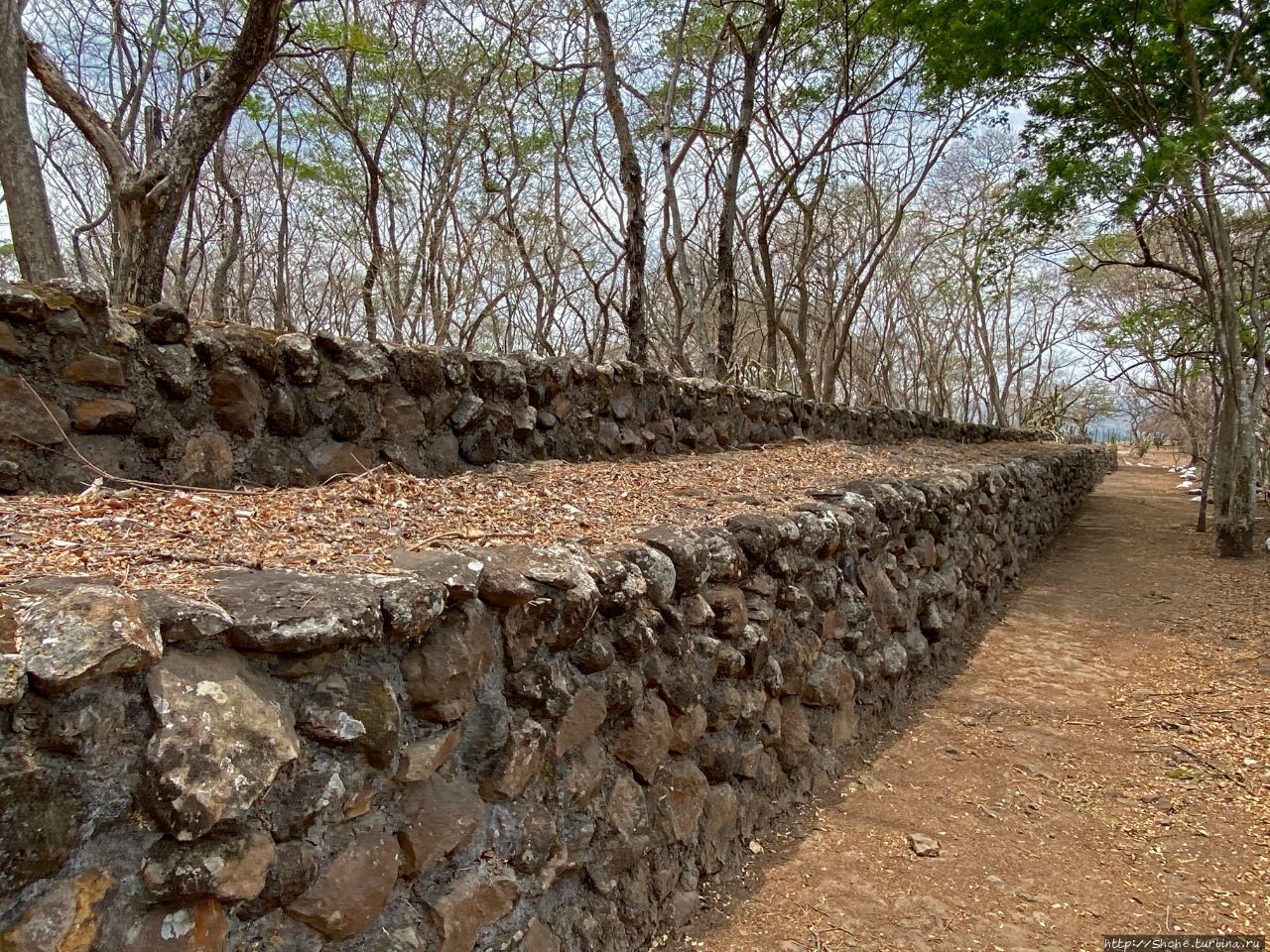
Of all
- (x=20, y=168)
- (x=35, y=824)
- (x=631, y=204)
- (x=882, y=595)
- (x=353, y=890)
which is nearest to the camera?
(x=35, y=824)

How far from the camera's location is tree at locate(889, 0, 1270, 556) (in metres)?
6.47

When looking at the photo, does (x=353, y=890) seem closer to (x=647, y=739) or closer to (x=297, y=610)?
(x=297, y=610)

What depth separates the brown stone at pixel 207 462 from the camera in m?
2.46

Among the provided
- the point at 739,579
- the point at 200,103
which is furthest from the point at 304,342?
the point at 200,103

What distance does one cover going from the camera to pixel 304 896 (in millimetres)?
1308

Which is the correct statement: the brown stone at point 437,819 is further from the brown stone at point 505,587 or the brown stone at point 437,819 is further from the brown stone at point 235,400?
the brown stone at point 235,400

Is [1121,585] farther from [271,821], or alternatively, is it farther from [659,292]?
[659,292]

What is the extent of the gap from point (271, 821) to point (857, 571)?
2.90 meters

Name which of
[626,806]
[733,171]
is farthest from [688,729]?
[733,171]

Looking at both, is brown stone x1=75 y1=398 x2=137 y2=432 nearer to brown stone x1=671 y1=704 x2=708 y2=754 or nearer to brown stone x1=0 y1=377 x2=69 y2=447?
brown stone x1=0 y1=377 x2=69 y2=447

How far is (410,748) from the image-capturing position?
1.55 meters

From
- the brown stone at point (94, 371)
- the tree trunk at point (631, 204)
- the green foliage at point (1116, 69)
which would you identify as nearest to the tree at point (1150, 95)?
the green foliage at point (1116, 69)

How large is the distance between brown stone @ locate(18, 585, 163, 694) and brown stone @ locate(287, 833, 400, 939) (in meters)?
0.51

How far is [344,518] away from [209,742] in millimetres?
1111
